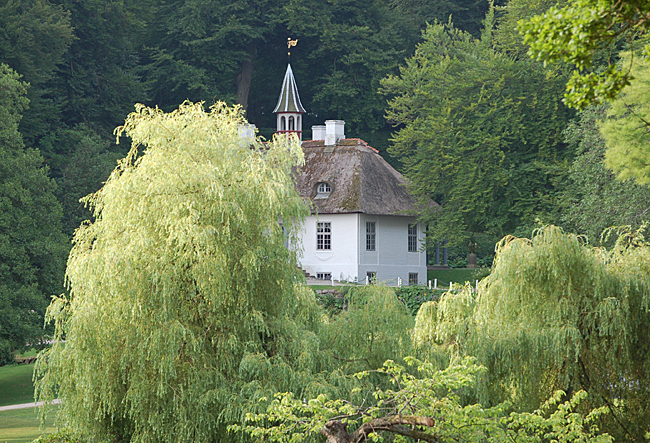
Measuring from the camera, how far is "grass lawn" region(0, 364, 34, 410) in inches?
1035

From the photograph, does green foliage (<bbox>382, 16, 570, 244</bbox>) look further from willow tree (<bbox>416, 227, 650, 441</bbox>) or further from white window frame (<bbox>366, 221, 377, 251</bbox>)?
willow tree (<bbox>416, 227, 650, 441</bbox>)

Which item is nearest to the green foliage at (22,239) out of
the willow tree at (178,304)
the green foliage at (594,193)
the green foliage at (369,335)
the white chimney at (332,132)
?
the willow tree at (178,304)

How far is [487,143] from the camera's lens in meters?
31.5

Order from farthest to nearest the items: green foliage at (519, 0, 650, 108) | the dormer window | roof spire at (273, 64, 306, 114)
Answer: roof spire at (273, 64, 306, 114), the dormer window, green foliage at (519, 0, 650, 108)

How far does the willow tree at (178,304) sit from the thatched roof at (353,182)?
849 inches

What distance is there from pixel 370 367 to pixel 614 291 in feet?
15.8

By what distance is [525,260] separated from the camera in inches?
566

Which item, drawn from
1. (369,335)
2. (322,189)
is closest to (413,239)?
(322,189)

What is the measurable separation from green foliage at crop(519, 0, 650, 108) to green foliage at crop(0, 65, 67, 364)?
21751 mm

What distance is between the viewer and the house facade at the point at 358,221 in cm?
3556

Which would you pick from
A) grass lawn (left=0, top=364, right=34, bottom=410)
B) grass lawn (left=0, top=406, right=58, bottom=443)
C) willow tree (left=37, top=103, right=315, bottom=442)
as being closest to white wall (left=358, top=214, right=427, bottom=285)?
grass lawn (left=0, top=364, right=34, bottom=410)

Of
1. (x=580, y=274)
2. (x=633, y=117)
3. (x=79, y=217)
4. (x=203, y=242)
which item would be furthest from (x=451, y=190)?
(x=203, y=242)

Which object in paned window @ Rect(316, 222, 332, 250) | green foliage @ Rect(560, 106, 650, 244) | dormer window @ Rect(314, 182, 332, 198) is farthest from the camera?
dormer window @ Rect(314, 182, 332, 198)

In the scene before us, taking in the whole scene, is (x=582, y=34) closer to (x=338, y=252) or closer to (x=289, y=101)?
(x=338, y=252)
